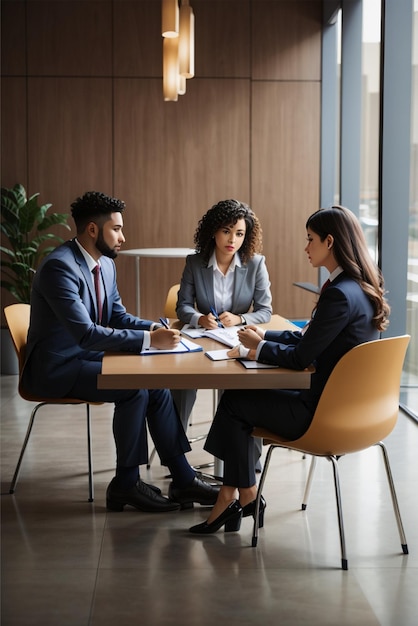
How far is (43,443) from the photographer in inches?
192

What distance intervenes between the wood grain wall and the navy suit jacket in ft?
12.4

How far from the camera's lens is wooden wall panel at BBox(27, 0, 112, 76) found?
7363mm

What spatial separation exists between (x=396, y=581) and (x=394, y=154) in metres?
3.19

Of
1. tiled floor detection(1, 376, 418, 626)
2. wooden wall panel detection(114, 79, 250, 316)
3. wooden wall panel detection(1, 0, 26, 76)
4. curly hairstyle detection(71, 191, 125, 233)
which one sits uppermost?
wooden wall panel detection(1, 0, 26, 76)

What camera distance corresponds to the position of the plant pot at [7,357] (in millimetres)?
7145

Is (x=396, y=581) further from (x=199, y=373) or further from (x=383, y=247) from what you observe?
(x=383, y=247)

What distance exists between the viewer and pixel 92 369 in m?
3.86

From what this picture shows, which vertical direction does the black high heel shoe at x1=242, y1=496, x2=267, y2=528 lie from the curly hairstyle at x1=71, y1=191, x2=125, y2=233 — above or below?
below

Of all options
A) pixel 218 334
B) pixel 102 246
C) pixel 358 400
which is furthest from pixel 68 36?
pixel 358 400

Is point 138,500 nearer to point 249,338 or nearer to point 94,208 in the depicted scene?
point 249,338

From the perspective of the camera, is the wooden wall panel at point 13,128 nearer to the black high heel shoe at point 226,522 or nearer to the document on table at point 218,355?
the document on table at point 218,355

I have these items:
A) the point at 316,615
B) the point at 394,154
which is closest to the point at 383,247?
the point at 394,154

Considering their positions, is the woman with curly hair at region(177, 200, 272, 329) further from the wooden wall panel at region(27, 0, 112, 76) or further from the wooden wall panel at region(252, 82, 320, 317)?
the wooden wall panel at region(27, 0, 112, 76)

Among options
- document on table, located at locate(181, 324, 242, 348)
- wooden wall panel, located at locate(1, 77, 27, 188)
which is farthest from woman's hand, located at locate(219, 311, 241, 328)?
wooden wall panel, located at locate(1, 77, 27, 188)
